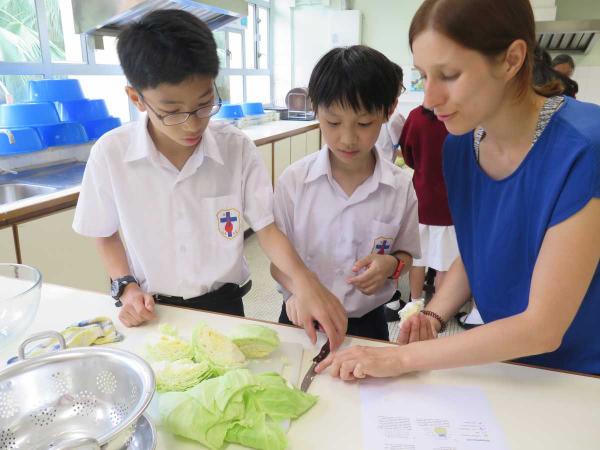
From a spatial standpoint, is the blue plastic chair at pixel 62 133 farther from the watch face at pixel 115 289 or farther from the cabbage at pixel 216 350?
the cabbage at pixel 216 350

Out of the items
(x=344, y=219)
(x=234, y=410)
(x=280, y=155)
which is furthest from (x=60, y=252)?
(x=280, y=155)

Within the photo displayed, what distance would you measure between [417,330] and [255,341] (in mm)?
350

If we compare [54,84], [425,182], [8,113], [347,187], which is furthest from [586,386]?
[54,84]

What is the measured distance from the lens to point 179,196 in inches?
46.4

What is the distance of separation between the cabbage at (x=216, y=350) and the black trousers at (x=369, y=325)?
17.8 inches

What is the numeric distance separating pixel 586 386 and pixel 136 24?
1117mm

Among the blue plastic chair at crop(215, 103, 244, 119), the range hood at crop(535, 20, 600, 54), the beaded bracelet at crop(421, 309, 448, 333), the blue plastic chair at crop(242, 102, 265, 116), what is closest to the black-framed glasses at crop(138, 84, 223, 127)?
A: the beaded bracelet at crop(421, 309, 448, 333)

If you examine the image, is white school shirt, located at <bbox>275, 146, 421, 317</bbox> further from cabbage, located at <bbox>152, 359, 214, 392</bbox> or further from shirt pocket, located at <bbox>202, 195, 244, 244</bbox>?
cabbage, located at <bbox>152, 359, 214, 392</bbox>

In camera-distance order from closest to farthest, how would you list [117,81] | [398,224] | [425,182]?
1. [398,224]
2. [425,182]
3. [117,81]

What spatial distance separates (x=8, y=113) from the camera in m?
2.08

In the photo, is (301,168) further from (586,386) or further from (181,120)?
(586,386)

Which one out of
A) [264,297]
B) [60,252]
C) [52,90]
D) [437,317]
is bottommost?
[264,297]

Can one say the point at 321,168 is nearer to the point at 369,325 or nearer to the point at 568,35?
the point at 369,325

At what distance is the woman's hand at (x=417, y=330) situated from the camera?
3.18 feet
